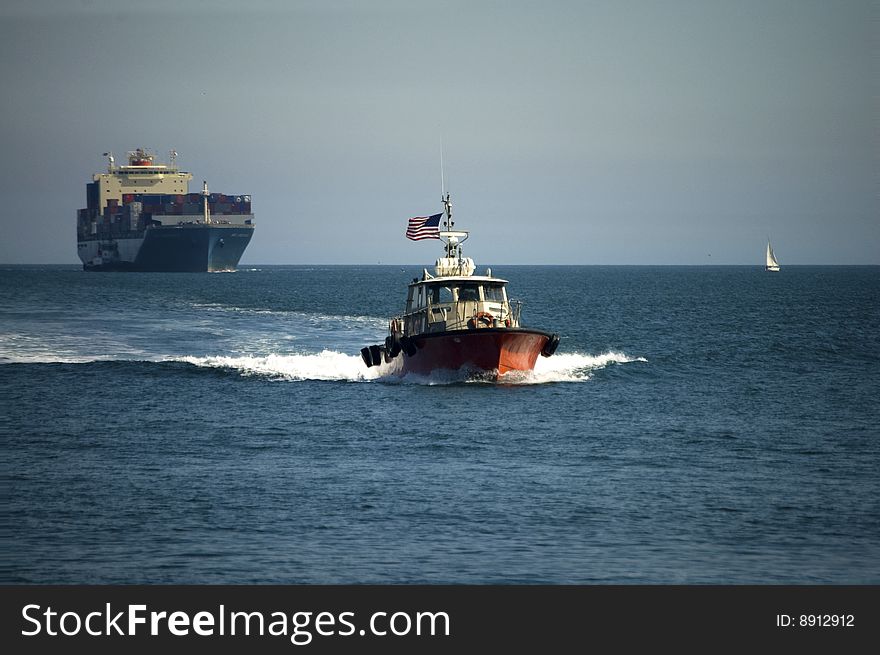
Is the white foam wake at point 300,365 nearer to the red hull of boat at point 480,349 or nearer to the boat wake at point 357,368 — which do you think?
the boat wake at point 357,368

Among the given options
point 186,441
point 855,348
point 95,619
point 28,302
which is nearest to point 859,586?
point 95,619

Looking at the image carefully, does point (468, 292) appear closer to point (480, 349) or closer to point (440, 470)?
point (480, 349)

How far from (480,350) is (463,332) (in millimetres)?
1124

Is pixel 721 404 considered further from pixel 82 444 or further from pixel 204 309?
pixel 204 309

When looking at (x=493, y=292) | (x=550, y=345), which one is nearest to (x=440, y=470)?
(x=550, y=345)

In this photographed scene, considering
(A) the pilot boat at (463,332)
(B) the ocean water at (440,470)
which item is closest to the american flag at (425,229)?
(A) the pilot boat at (463,332)

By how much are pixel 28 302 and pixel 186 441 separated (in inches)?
3087

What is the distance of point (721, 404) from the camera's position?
40.7 meters

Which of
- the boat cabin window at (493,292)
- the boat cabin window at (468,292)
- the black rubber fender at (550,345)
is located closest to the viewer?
the black rubber fender at (550,345)

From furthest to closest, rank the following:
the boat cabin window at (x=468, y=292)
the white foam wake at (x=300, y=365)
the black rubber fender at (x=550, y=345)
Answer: the white foam wake at (x=300, y=365), the boat cabin window at (x=468, y=292), the black rubber fender at (x=550, y=345)

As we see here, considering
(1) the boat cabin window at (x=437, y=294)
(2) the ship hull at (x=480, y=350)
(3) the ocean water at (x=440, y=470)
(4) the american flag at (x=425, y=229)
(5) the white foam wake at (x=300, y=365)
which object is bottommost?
(3) the ocean water at (x=440, y=470)

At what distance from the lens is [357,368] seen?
53.8 metres

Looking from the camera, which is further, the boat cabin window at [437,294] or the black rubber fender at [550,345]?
the boat cabin window at [437,294]

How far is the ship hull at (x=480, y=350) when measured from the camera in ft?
140
